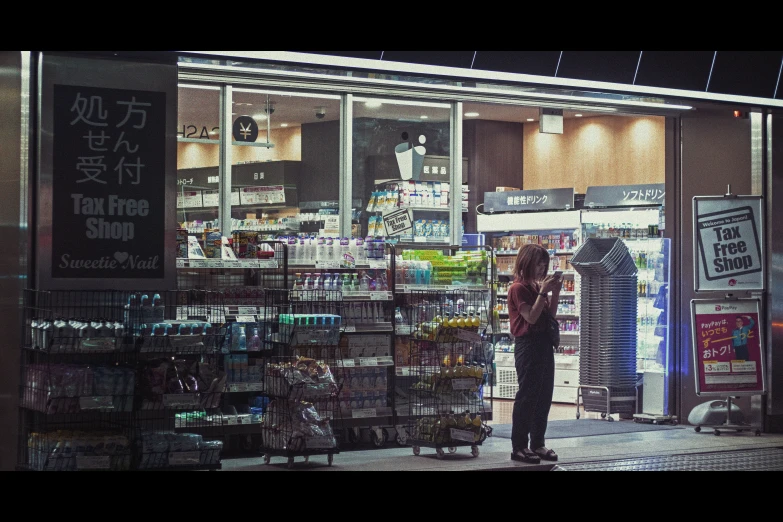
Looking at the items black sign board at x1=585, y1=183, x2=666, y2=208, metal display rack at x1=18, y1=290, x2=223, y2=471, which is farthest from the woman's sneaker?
black sign board at x1=585, y1=183, x2=666, y2=208

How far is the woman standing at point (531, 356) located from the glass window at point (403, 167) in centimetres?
192

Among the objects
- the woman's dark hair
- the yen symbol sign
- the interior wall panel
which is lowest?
the woman's dark hair

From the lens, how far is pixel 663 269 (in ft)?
32.7

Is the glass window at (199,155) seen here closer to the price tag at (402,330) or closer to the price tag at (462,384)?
the price tag at (402,330)

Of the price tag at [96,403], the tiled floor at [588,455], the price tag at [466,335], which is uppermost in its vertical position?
the price tag at [466,335]

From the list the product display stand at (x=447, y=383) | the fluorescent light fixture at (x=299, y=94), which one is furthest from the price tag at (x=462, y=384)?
the fluorescent light fixture at (x=299, y=94)

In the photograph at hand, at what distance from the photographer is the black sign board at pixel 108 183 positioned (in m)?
6.71

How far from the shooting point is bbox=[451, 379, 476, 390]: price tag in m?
7.70

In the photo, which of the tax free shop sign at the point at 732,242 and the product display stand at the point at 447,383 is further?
the tax free shop sign at the point at 732,242

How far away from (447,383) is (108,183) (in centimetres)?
284

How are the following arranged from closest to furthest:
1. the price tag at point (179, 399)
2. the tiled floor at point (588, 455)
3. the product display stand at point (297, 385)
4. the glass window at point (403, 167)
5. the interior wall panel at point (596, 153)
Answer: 1. the price tag at point (179, 399)
2. the product display stand at point (297, 385)
3. the tiled floor at point (588, 455)
4. the glass window at point (403, 167)
5. the interior wall panel at point (596, 153)

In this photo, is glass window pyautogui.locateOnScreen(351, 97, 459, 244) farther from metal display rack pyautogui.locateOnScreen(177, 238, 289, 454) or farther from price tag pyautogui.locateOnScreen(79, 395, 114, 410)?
price tag pyautogui.locateOnScreen(79, 395, 114, 410)

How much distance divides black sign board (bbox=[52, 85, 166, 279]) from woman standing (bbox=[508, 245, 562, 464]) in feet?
8.34
